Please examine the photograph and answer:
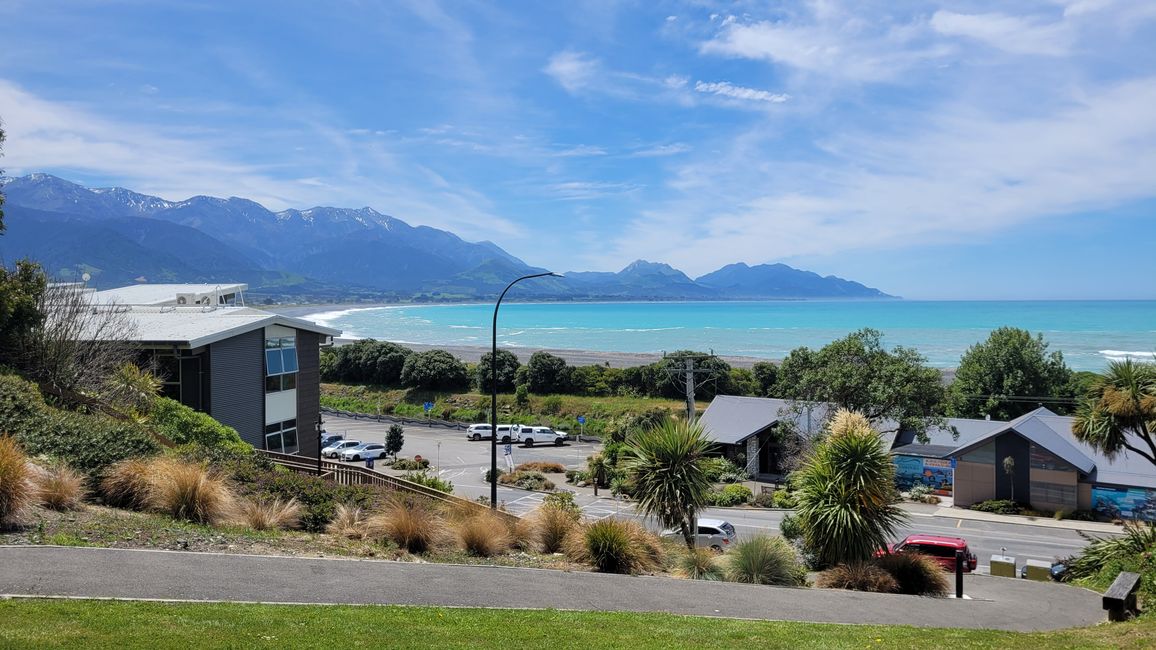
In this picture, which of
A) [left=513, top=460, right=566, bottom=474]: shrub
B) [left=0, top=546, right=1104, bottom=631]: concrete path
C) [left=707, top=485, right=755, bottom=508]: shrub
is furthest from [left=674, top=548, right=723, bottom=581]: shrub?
[left=513, top=460, right=566, bottom=474]: shrub

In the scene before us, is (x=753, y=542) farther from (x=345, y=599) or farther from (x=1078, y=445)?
(x=1078, y=445)

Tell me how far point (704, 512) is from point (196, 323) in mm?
21806

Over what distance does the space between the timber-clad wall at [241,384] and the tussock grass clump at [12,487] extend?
15.7m

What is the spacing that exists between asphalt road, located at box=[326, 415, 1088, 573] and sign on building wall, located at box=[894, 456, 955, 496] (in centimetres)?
288

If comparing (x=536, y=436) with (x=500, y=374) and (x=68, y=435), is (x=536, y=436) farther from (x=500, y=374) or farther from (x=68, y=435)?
(x=68, y=435)

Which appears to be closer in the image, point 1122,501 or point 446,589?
point 446,589

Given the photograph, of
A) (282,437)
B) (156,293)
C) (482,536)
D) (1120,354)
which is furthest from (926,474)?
(1120,354)

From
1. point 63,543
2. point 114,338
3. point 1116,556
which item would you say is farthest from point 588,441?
point 63,543

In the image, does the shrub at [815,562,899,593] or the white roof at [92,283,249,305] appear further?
the white roof at [92,283,249,305]

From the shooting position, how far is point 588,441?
55.6 m

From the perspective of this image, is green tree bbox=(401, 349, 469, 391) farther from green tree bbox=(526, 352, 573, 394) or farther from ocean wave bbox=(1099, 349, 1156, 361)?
ocean wave bbox=(1099, 349, 1156, 361)

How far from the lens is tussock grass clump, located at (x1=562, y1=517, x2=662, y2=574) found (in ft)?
42.5

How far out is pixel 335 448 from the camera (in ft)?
148

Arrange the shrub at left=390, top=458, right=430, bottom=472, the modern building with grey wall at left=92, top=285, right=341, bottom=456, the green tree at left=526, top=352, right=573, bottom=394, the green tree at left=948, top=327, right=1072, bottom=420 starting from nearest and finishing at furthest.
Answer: the modern building with grey wall at left=92, top=285, right=341, bottom=456 < the shrub at left=390, top=458, right=430, bottom=472 < the green tree at left=948, top=327, right=1072, bottom=420 < the green tree at left=526, top=352, right=573, bottom=394
